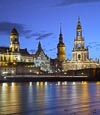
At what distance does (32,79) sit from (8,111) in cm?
15120

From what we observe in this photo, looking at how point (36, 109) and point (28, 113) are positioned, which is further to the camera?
point (36, 109)

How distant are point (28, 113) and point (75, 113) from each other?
2.93 meters

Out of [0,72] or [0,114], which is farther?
[0,72]

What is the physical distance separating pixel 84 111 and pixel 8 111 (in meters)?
4.93

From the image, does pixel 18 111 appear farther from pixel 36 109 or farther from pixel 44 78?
pixel 44 78

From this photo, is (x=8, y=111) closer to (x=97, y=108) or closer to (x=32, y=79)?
(x=97, y=108)

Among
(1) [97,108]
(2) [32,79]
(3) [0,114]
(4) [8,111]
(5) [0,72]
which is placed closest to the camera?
(3) [0,114]

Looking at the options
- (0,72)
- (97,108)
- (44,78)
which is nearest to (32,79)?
(44,78)

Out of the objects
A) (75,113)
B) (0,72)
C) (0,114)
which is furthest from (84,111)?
(0,72)

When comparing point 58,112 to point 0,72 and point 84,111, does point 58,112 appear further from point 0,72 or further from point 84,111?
point 0,72

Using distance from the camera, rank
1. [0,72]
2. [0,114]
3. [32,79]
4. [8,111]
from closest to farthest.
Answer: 1. [0,114]
2. [8,111]
3. [32,79]
4. [0,72]

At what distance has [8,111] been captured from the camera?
2797cm

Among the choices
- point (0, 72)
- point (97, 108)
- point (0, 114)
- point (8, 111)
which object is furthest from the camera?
point (0, 72)

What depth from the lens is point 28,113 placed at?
88.8 ft
